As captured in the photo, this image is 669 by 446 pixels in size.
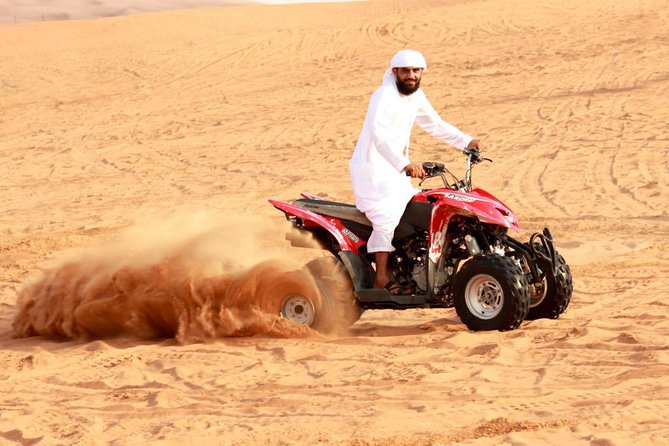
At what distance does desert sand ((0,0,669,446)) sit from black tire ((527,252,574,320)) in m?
0.13

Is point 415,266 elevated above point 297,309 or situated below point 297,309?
above

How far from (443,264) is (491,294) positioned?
1.50ft

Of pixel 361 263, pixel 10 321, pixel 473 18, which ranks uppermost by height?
pixel 473 18

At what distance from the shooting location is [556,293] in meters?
9.04


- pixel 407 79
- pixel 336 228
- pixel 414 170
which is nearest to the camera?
pixel 414 170

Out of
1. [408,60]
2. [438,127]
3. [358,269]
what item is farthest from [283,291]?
[408,60]

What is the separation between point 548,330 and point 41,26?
35.0 metres

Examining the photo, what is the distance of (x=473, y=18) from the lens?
117 ft

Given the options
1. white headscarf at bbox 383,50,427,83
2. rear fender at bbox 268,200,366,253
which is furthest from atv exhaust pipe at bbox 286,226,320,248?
white headscarf at bbox 383,50,427,83

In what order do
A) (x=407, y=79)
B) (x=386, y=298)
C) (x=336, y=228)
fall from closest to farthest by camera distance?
(x=407, y=79) < (x=386, y=298) < (x=336, y=228)

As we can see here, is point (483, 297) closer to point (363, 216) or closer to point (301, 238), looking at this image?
point (363, 216)

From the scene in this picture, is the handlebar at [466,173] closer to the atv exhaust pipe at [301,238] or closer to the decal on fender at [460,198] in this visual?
the decal on fender at [460,198]

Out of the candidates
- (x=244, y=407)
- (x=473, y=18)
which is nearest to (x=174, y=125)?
(x=473, y=18)

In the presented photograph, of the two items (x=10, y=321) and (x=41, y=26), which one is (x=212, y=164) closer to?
(x=10, y=321)
